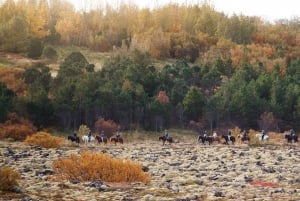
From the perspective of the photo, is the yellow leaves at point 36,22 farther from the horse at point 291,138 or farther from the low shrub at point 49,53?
the horse at point 291,138

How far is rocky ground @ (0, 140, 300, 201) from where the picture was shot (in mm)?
15781

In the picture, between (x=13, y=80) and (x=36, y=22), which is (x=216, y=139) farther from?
(x=36, y=22)

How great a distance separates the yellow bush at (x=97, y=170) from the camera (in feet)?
63.2

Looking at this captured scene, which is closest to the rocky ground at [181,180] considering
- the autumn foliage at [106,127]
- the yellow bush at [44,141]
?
the yellow bush at [44,141]

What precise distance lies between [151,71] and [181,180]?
47682mm

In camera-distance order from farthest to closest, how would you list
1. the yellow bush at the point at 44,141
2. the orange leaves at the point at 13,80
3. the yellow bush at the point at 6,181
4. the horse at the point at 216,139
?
the orange leaves at the point at 13,80, the horse at the point at 216,139, the yellow bush at the point at 44,141, the yellow bush at the point at 6,181

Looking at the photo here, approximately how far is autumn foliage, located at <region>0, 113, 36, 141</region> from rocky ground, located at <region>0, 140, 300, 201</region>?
35.6 feet

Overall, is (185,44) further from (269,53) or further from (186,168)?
(186,168)

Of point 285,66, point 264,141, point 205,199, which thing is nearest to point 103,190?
point 205,199

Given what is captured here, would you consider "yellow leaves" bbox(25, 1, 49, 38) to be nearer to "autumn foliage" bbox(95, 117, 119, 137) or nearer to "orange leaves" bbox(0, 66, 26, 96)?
"orange leaves" bbox(0, 66, 26, 96)

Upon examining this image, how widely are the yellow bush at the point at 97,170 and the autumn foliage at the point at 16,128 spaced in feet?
79.9

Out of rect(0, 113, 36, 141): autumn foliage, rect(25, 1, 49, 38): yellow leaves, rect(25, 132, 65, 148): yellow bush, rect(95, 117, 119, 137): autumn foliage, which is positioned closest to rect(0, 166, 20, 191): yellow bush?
rect(25, 132, 65, 148): yellow bush

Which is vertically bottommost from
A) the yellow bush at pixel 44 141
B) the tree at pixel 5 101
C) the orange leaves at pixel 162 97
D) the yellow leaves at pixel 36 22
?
the yellow bush at pixel 44 141

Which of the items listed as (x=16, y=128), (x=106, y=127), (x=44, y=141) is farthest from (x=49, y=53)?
(x=44, y=141)
